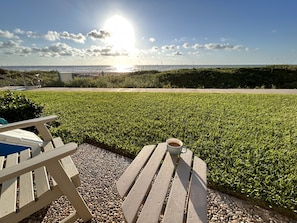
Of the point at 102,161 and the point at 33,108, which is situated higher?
the point at 33,108

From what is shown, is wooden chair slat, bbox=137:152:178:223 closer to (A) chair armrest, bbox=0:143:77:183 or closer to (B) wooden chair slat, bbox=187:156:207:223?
(B) wooden chair slat, bbox=187:156:207:223

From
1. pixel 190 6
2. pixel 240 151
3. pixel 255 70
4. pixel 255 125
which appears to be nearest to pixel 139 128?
pixel 240 151

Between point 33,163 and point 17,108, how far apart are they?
11.9 feet

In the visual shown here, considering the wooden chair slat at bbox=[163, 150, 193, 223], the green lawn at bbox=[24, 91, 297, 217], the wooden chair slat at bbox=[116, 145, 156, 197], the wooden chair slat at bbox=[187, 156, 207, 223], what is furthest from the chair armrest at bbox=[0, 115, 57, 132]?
the wooden chair slat at bbox=[187, 156, 207, 223]

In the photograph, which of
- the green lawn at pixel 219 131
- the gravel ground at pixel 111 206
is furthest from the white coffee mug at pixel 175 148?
the green lawn at pixel 219 131

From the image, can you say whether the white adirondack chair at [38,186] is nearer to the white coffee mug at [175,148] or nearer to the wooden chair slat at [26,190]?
the wooden chair slat at [26,190]

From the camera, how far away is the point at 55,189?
4.58 ft

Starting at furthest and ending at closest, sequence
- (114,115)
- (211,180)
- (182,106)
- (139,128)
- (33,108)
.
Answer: (182,106), (114,115), (33,108), (139,128), (211,180)

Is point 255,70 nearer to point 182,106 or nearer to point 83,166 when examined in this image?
point 182,106

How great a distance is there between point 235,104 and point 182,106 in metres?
1.78

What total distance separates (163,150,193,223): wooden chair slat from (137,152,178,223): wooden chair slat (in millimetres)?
53

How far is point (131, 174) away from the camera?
5.19ft

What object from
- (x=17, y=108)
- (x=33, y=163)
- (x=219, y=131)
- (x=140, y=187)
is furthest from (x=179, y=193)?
(x=17, y=108)

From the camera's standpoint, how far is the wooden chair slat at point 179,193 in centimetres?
116
